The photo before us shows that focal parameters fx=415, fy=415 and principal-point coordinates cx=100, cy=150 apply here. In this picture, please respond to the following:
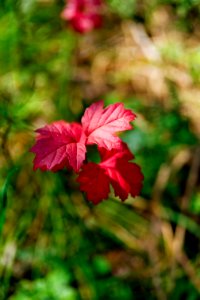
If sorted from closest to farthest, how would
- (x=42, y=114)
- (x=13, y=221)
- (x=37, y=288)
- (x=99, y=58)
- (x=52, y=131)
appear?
(x=52, y=131), (x=37, y=288), (x=13, y=221), (x=42, y=114), (x=99, y=58)

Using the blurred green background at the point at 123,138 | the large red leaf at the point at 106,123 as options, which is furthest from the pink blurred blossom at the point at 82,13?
the large red leaf at the point at 106,123

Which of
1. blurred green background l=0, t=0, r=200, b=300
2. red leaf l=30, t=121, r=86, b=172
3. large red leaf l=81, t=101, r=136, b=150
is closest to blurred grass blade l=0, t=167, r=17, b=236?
blurred green background l=0, t=0, r=200, b=300

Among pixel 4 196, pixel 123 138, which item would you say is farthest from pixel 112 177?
pixel 123 138

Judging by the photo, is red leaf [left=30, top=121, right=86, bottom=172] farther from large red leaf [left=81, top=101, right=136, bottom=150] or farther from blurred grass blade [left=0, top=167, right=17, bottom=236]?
blurred grass blade [left=0, top=167, right=17, bottom=236]

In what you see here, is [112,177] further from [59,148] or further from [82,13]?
[82,13]

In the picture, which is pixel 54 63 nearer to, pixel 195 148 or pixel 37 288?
pixel 195 148

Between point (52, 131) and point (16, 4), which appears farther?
point (16, 4)

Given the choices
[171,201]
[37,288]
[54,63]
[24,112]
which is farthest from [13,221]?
[54,63]
